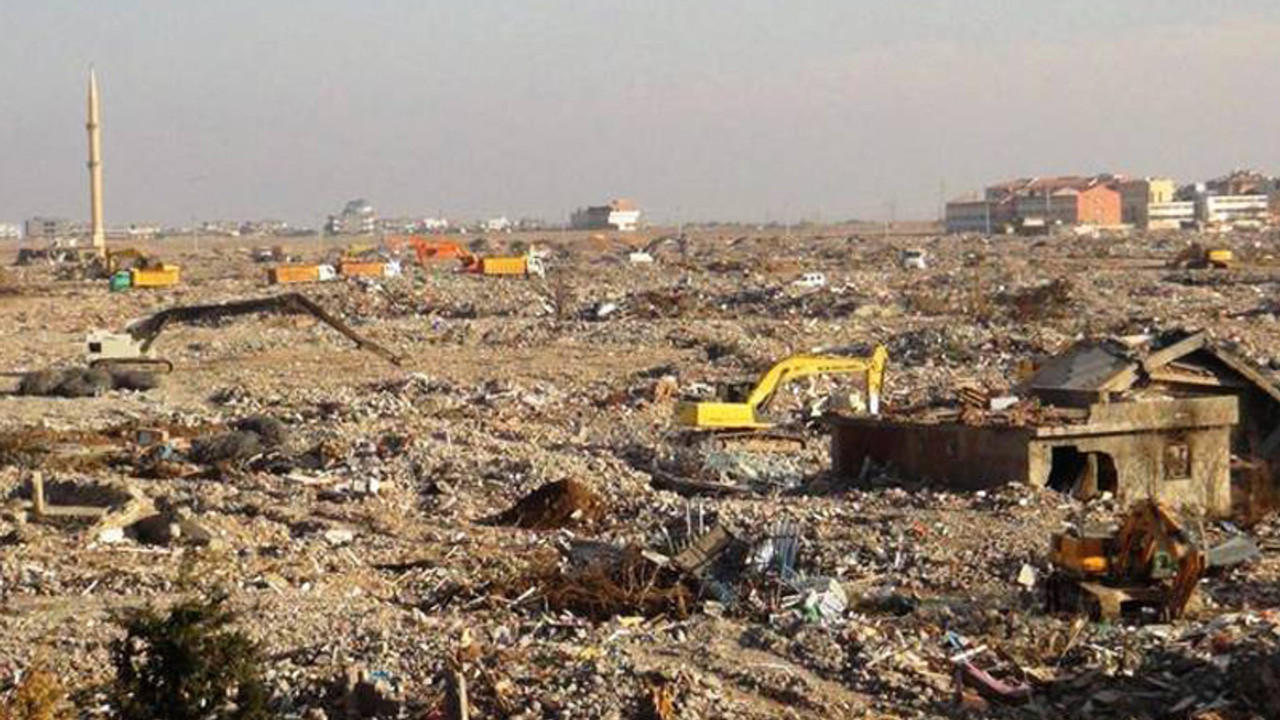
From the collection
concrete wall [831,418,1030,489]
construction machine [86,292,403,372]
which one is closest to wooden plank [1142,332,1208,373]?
concrete wall [831,418,1030,489]

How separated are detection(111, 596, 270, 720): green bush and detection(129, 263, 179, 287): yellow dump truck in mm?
44749

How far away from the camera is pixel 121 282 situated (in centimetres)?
5072

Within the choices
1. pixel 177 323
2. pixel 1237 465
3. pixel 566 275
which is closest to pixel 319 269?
pixel 566 275

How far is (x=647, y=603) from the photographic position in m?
11.3

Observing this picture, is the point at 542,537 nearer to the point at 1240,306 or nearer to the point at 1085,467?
the point at 1085,467

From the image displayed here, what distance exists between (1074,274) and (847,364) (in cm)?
3004

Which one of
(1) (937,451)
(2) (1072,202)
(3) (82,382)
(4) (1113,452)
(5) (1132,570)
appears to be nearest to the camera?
(5) (1132,570)

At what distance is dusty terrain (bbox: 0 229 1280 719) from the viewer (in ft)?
30.8

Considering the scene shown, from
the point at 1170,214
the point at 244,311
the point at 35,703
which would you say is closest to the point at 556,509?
the point at 35,703

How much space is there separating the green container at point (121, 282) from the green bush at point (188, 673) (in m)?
44.0

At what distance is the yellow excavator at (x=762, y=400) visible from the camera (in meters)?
19.1

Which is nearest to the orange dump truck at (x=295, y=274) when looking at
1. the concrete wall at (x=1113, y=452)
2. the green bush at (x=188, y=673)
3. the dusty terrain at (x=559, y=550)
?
the dusty terrain at (x=559, y=550)

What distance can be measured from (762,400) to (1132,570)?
30.7ft

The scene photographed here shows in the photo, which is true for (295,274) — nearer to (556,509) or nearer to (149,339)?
(149,339)
